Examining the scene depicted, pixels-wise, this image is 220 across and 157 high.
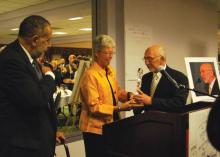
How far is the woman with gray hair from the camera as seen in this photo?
2.14m

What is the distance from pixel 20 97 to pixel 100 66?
2.91 ft

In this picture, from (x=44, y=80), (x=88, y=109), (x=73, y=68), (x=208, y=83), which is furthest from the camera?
(x=73, y=68)

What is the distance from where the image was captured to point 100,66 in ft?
7.53

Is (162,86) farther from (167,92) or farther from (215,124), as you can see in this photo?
(215,124)

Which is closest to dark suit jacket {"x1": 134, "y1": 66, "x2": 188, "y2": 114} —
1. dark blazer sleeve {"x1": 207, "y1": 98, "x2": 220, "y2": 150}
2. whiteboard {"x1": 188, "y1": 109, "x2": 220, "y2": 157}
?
whiteboard {"x1": 188, "y1": 109, "x2": 220, "y2": 157}

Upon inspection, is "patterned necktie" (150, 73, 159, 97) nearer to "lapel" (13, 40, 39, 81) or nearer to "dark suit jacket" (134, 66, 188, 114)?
"dark suit jacket" (134, 66, 188, 114)

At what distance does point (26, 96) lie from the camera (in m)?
1.50

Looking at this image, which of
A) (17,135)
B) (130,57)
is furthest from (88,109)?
(130,57)

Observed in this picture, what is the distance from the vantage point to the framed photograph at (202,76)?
8.98 feet

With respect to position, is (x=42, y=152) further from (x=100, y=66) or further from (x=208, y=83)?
(x=208, y=83)

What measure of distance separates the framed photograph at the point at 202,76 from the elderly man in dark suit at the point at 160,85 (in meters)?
0.44

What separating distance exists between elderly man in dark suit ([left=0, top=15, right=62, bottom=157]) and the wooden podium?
35cm

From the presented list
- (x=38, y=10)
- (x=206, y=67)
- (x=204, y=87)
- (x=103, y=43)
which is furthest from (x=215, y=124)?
(x=38, y=10)

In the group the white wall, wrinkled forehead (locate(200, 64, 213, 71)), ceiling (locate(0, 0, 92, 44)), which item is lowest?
wrinkled forehead (locate(200, 64, 213, 71))
